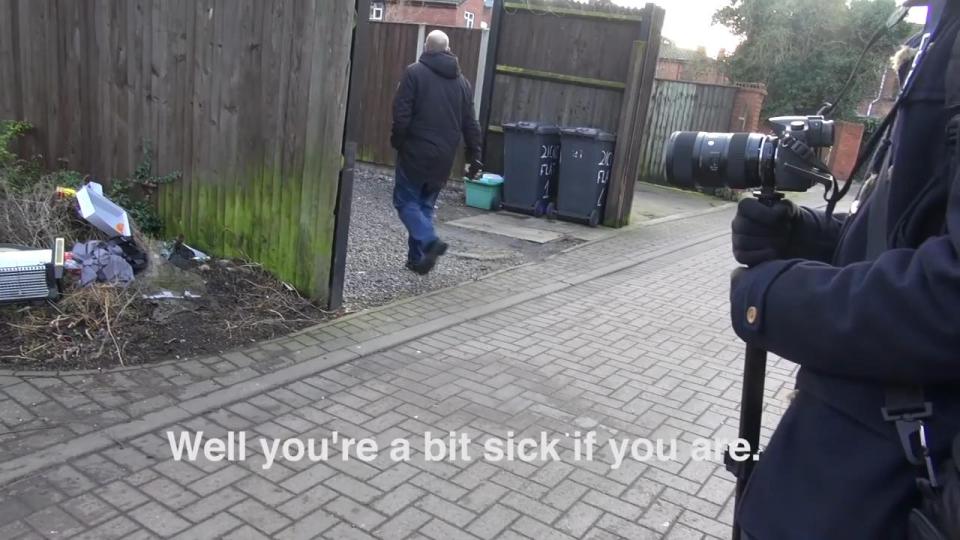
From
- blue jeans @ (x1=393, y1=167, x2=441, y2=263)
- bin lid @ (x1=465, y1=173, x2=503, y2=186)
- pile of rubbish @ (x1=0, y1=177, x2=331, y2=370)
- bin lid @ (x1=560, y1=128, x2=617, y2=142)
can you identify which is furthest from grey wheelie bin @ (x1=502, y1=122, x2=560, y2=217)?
pile of rubbish @ (x1=0, y1=177, x2=331, y2=370)

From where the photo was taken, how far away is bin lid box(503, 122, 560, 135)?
9664 mm

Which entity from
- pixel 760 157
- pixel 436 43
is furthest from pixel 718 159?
pixel 436 43

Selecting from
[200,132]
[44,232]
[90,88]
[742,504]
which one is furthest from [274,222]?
[742,504]

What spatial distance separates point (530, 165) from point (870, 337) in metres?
8.64

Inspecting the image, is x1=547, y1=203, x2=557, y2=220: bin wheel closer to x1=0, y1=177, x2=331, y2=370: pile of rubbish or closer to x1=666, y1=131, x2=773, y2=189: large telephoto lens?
x1=0, y1=177, x2=331, y2=370: pile of rubbish

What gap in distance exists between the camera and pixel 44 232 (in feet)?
15.8

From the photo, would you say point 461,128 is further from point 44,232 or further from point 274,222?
point 44,232

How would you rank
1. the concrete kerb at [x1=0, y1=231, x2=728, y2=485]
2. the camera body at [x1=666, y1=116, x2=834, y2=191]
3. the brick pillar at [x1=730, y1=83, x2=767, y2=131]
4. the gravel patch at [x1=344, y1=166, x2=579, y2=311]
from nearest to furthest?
the camera body at [x1=666, y1=116, x2=834, y2=191] → the concrete kerb at [x1=0, y1=231, x2=728, y2=485] → the gravel patch at [x1=344, y1=166, x2=579, y2=311] → the brick pillar at [x1=730, y1=83, x2=767, y2=131]

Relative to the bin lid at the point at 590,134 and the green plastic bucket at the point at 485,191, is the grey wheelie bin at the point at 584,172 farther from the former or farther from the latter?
the green plastic bucket at the point at 485,191

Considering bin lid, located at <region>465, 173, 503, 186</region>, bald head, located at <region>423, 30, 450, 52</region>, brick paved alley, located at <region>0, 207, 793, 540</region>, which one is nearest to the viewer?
brick paved alley, located at <region>0, 207, 793, 540</region>

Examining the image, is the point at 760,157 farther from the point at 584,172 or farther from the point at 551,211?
the point at 551,211

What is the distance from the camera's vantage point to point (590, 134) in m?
9.43

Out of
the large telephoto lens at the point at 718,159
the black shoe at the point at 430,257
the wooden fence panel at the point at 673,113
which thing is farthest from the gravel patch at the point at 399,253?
the wooden fence panel at the point at 673,113

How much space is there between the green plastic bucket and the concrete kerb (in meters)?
3.83
